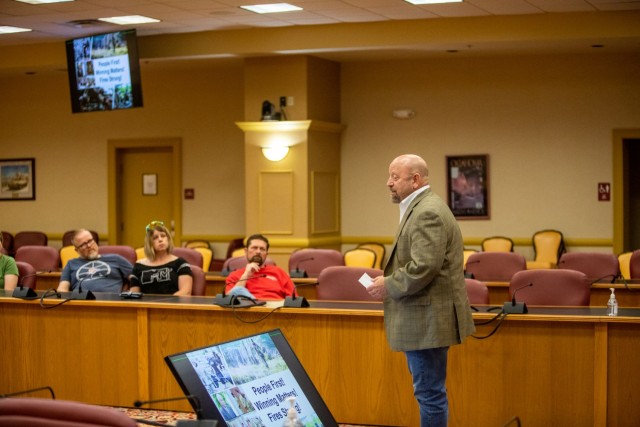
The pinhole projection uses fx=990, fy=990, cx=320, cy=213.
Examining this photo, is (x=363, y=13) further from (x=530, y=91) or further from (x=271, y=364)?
(x=271, y=364)

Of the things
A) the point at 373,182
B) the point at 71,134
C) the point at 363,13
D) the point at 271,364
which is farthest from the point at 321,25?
the point at 271,364

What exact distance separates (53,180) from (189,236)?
2.48m

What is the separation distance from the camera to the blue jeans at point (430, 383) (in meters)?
4.50

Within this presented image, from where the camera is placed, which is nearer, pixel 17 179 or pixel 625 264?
pixel 625 264

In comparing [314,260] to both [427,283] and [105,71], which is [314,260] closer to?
[105,71]

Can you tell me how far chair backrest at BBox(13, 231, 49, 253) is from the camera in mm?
14500

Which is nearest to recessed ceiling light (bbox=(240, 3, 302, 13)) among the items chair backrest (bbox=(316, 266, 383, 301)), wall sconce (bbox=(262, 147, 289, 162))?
wall sconce (bbox=(262, 147, 289, 162))

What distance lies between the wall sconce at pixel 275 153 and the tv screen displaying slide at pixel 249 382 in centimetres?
863

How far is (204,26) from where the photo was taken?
11312 mm

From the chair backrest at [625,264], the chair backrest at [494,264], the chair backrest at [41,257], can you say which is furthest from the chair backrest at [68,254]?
the chair backrest at [625,264]

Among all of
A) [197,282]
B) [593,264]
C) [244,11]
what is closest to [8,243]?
[244,11]

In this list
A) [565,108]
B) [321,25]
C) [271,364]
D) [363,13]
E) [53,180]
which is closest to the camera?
[271,364]

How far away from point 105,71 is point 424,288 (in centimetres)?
713

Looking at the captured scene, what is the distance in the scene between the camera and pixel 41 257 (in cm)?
1027
